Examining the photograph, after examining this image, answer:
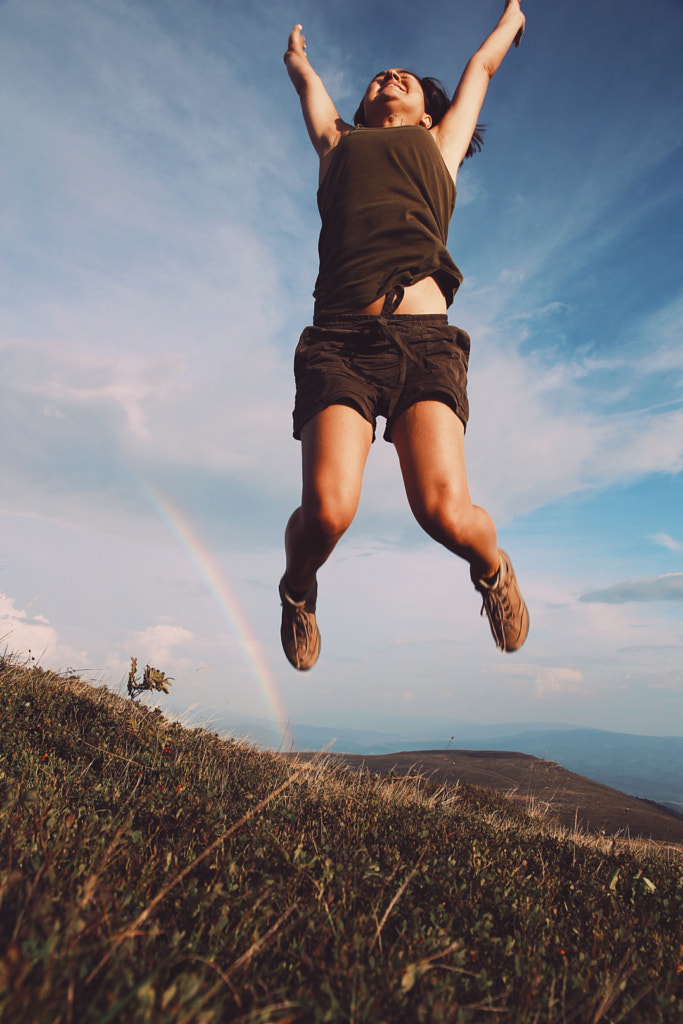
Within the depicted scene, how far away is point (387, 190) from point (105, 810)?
3802 millimetres

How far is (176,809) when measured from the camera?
8.74 ft

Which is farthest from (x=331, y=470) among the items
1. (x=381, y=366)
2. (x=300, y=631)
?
(x=300, y=631)

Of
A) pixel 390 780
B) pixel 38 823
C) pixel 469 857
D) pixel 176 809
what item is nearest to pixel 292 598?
pixel 176 809

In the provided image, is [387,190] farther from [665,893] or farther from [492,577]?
[665,893]

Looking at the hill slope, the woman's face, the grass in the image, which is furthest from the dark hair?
the hill slope

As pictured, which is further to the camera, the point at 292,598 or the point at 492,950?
the point at 292,598

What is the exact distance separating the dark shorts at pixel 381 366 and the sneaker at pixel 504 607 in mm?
1156

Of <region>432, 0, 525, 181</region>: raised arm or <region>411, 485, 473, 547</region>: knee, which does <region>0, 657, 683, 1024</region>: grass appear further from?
<region>432, 0, 525, 181</region>: raised arm

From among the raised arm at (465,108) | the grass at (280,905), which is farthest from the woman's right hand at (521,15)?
the grass at (280,905)

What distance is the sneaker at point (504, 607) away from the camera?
3.70m

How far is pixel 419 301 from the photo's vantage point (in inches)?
129

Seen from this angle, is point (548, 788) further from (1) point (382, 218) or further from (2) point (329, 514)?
(1) point (382, 218)

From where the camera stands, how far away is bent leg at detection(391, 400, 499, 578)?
9.77 feet

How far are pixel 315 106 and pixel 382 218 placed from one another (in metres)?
1.48
